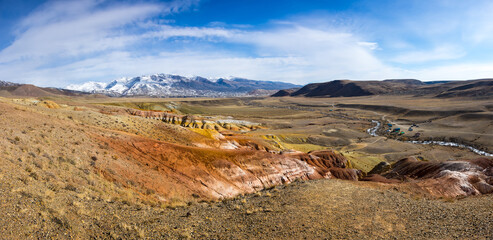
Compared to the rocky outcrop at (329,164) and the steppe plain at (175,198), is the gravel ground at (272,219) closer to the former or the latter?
the steppe plain at (175,198)

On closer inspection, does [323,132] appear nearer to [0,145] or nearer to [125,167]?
[125,167]

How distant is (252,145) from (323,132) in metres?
51.7

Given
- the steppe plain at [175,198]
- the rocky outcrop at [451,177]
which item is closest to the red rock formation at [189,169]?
the steppe plain at [175,198]

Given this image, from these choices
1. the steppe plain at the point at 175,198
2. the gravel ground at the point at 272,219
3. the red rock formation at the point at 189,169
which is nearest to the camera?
the gravel ground at the point at 272,219

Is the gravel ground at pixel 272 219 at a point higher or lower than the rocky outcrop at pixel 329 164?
higher

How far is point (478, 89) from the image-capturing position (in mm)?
162750

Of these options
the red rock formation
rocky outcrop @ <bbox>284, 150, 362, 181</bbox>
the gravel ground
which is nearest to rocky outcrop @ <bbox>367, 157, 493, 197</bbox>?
rocky outcrop @ <bbox>284, 150, 362, 181</bbox>

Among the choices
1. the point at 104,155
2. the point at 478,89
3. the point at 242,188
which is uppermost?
the point at 478,89

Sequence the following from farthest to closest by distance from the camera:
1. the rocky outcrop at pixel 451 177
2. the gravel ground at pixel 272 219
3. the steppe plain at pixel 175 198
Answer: the rocky outcrop at pixel 451 177 → the steppe plain at pixel 175 198 → the gravel ground at pixel 272 219

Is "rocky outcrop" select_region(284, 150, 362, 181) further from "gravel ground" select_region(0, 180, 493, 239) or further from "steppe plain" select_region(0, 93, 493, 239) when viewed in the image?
"gravel ground" select_region(0, 180, 493, 239)

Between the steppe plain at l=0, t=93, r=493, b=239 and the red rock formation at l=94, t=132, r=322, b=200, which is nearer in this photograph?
the steppe plain at l=0, t=93, r=493, b=239

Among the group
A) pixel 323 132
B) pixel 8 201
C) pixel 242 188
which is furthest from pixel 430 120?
pixel 8 201

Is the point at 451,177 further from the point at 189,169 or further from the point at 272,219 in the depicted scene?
the point at 189,169

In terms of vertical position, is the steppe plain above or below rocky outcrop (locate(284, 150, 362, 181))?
above
